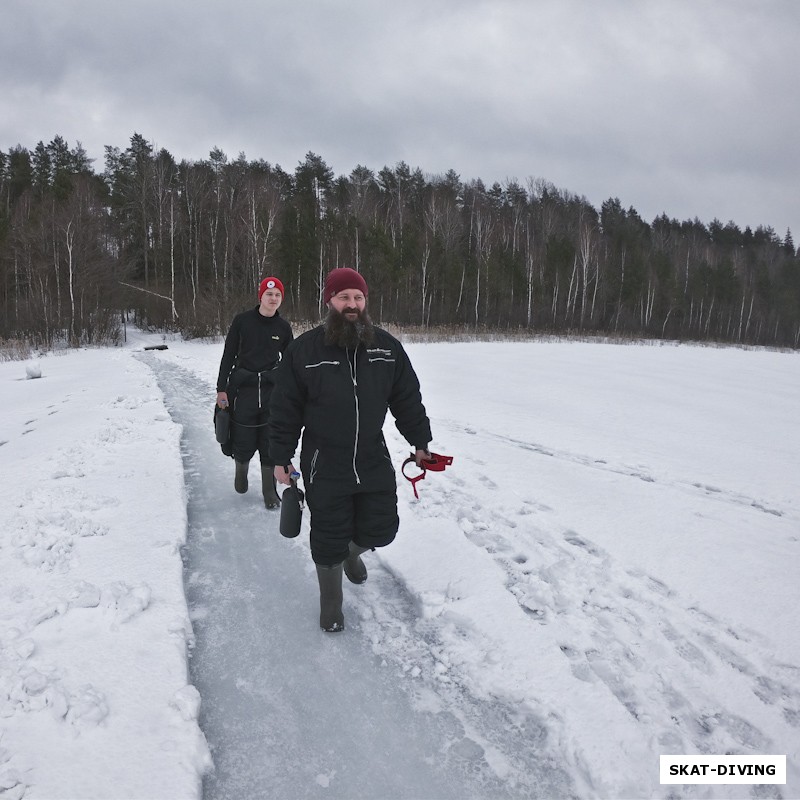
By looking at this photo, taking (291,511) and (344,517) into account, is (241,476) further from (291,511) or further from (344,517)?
(344,517)

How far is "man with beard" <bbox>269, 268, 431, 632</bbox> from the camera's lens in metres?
2.58

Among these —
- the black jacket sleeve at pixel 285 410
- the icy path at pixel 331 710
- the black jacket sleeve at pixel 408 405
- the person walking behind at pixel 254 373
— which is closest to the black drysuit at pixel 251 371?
the person walking behind at pixel 254 373

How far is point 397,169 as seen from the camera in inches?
1967

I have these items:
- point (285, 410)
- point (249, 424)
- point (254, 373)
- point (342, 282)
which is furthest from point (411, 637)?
point (254, 373)

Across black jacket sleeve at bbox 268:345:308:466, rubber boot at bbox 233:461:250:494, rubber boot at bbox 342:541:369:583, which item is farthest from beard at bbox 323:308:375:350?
rubber boot at bbox 233:461:250:494

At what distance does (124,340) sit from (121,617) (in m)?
27.6

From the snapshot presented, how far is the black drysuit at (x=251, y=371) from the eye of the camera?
4.40 m

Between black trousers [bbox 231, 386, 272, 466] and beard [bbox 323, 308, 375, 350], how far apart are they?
2049 mm

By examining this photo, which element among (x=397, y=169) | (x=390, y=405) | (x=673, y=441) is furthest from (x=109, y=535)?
(x=397, y=169)

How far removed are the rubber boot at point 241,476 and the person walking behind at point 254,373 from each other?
0.19 meters

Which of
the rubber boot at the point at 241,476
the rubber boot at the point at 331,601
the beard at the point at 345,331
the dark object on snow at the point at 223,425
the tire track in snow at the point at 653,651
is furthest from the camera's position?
the rubber boot at the point at 241,476

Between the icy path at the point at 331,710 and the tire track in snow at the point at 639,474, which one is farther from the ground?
the tire track in snow at the point at 639,474

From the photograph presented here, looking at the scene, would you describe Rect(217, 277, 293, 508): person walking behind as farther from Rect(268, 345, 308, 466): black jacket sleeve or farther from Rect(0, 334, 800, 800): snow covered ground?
Rect(268, 345, 308, 466): black jacket sleeve

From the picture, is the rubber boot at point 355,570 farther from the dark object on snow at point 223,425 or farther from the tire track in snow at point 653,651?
the dark object on snow at point 223,425
